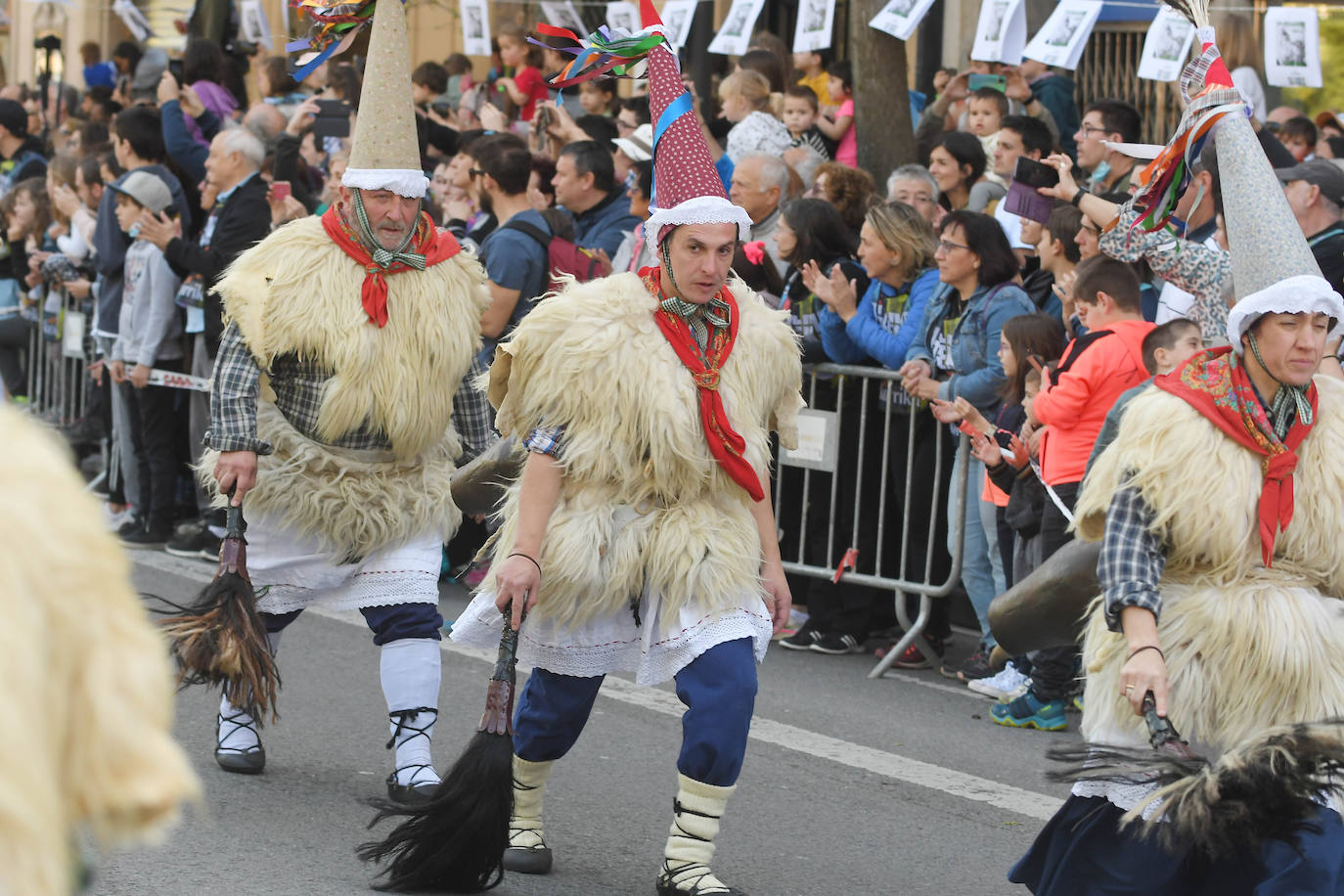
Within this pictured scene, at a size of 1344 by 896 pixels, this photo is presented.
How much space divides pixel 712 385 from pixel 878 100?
6330 mm

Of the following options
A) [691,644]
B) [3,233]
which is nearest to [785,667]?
[691,644]

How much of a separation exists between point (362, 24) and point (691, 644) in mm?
2691

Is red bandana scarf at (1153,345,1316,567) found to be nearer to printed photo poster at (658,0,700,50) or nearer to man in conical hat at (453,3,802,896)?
man in conical hat at (453,3,802,896)

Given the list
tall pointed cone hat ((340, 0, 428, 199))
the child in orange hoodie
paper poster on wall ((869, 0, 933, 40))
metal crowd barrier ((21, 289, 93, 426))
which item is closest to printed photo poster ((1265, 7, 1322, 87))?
paper poster on wall ((869, 0, 933, 40))

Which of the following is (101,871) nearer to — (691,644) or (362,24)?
(691,644)

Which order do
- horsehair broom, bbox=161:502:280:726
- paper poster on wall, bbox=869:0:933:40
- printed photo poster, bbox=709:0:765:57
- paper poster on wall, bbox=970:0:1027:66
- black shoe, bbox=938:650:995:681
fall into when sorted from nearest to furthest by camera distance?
horsehair broom, bbox=161:502:280:726 < black shoe, bbox=938:650:995:681 < paper poster on wall, bbox=970:0:1027:66 < paper poster on wall, bbox=869:0:933:40 < printed photo poster, bbox=709:0:765:57

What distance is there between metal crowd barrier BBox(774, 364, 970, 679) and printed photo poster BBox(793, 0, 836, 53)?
3.44 meters

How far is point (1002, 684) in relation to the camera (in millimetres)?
7266

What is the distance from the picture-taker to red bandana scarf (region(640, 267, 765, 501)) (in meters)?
4.57

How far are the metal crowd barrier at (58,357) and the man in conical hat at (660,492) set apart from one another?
7.50 meters

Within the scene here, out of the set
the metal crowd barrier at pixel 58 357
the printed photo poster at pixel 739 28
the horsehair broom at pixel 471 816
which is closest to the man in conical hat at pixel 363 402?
the horsehair broom at pixel 471 816

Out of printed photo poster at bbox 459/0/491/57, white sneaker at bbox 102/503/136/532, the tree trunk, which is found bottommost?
white sneaker at bbox 102/503/136/532

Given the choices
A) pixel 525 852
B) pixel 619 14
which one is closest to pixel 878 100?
pixel 619 14

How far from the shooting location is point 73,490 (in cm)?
196
